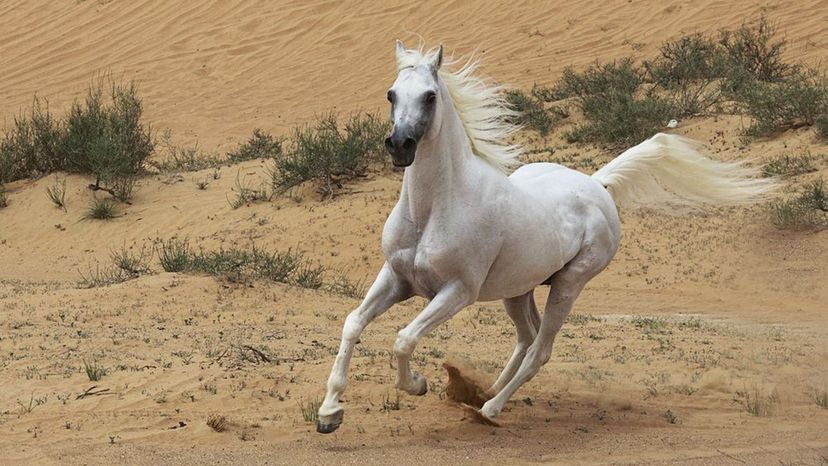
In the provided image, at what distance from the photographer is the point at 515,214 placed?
604cm

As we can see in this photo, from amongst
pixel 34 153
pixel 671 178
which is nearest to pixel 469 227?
pixel 671 178

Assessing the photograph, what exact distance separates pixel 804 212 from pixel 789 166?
1.30m

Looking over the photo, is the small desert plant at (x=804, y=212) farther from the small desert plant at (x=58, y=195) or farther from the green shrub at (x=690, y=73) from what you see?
the small desert plant at (x=58, y=195)

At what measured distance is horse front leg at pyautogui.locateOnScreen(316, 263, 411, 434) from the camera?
5.61m

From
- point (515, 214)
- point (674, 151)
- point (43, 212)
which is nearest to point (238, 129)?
point (43, 212)

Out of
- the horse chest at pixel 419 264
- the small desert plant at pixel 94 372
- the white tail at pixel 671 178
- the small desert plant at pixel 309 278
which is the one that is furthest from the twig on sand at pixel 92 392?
the small desert plant at pixel 309 278

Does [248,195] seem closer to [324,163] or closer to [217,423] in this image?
[324,163]

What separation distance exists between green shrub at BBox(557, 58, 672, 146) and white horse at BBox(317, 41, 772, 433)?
8.05 meters

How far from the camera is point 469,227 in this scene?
5.79 meters

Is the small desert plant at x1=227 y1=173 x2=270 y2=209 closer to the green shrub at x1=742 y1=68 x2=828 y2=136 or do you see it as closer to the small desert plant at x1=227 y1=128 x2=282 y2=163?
the small desert plant at x1=227 y1=128 x2=282 y2=163

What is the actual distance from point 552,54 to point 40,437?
59.2 ft

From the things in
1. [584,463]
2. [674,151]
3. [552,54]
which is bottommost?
[552,54]

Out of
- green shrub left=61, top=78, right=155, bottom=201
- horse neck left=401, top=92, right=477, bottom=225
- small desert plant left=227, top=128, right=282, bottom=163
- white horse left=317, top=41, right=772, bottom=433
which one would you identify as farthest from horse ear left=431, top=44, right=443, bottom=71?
small desert plant left=227, top=128, right=282, bottom=163

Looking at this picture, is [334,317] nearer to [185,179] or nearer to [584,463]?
[584,463]
